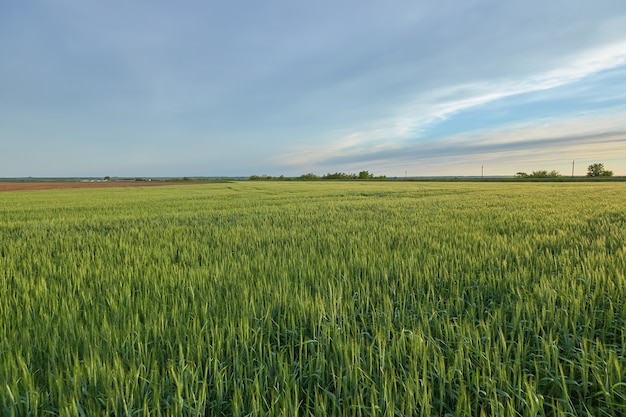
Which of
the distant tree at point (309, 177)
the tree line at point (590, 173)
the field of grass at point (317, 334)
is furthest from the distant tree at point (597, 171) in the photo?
the field of grass at point (317, 334)

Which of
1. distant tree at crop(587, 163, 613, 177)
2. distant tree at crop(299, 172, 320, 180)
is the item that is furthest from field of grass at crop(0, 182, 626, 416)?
distant tree at crop(587, 163, 613, 177)

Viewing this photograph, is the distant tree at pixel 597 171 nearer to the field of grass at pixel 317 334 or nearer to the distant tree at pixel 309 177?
the distant tree at pixel 309 177

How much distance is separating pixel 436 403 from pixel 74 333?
2244mm

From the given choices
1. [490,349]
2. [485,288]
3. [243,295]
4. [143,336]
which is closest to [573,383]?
[490,349]

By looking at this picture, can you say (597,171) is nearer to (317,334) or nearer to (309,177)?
(309,177)

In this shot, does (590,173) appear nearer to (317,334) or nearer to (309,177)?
(309,177)

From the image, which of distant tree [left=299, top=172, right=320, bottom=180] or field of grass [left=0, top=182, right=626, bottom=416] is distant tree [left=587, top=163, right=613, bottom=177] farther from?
field of grass [left=0, top=182, right=626, bottom=416]

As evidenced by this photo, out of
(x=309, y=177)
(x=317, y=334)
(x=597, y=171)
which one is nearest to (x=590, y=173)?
(x=597, y=171)

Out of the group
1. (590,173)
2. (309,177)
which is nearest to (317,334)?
(309,177)

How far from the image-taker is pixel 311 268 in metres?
3.26

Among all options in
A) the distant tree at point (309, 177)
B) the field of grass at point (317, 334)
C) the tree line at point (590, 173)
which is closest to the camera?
the field of grass at point (317, 334)

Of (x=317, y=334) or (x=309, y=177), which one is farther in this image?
(x=309, y=177)

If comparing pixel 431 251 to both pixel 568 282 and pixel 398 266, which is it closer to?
pixel 398 266

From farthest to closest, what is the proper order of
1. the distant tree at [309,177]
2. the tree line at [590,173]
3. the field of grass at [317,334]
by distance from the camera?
the distant tree at [309,177]
the tree line at [590,173]
the field of grass at [317,334]
